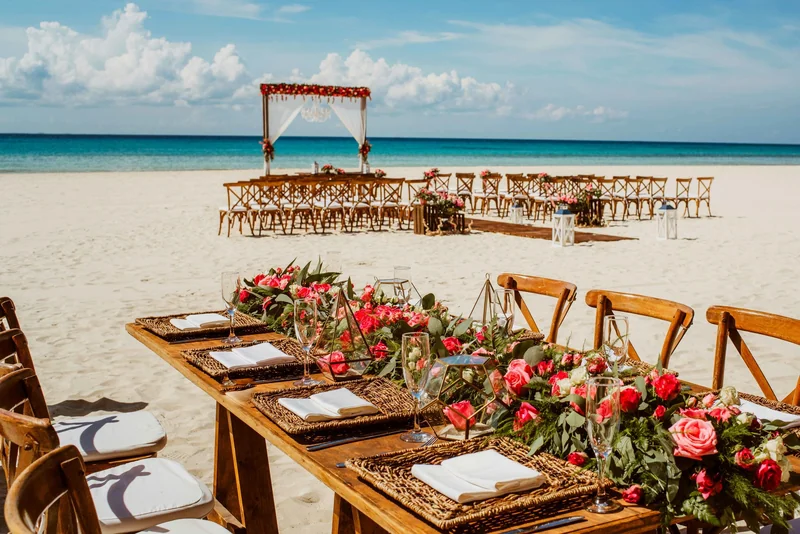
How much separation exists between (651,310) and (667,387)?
1.56 meters

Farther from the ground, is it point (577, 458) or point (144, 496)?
point (577, 458)

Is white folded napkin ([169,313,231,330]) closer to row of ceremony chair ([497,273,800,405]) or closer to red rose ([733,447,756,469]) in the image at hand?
row of ceremony chair ([497,273,800,405])

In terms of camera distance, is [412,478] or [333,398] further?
[333,398]

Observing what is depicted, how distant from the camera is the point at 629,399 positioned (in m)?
1.70

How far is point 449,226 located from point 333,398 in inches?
444

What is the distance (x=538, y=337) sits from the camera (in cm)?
274

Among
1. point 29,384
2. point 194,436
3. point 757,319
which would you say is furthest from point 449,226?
point 29,384

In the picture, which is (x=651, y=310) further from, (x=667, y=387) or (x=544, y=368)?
(x=667, y=387)

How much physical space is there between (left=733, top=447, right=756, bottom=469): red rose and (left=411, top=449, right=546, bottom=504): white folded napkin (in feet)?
1.27

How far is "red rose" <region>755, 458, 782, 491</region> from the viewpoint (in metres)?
1.57

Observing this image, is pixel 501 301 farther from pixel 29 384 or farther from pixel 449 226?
pixel 449 226

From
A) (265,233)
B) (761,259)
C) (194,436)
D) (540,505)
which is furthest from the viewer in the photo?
(265,233)

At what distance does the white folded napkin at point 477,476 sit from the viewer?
1541 mm

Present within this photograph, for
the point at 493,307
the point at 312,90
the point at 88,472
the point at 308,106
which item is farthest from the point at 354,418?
the point at 308,106
